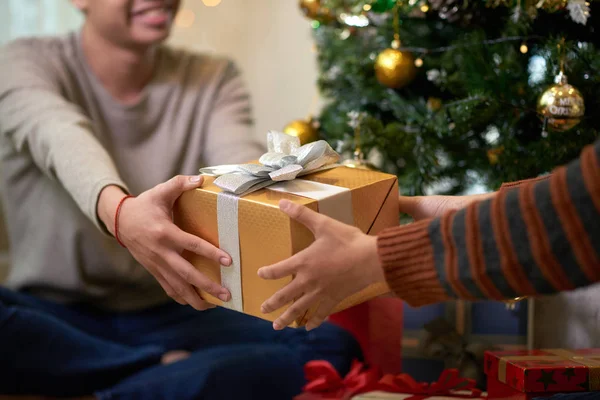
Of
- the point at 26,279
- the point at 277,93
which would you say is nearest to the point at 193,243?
the point at 26,279

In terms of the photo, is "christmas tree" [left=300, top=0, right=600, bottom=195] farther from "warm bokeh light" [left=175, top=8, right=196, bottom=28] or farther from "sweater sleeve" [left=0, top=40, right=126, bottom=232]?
"warm bokeh light" [left=175, top=8, right=196, bottom=28]

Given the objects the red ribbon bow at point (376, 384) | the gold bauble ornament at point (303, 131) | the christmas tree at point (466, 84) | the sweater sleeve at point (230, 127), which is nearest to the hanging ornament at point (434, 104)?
the christmas tree at point (466, 84)

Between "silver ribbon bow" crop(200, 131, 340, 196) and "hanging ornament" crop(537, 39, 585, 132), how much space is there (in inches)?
12.7

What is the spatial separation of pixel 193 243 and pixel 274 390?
0.40 m

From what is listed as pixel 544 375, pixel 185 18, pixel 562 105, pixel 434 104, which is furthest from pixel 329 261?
pixel 185 18

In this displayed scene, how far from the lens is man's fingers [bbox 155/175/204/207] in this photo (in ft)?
2.66

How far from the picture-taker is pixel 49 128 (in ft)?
3.68

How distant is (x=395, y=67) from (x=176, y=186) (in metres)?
0.50

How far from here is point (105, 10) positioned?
1260 mm

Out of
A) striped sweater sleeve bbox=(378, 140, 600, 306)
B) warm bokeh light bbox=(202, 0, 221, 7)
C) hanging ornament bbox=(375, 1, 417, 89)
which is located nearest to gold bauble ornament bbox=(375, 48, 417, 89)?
hanging ornament bbox=(375, 1, 417, 89)

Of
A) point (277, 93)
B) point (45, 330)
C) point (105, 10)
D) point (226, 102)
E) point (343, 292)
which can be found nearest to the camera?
point (343, 292)

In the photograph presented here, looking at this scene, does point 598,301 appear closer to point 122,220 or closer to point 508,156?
point 508,156

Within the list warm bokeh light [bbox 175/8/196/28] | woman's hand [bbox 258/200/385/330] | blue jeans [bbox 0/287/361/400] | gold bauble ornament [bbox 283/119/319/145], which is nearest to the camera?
woman's hand [bbox 258/200/385/330]

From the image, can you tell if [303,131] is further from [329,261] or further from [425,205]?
[329,261]
